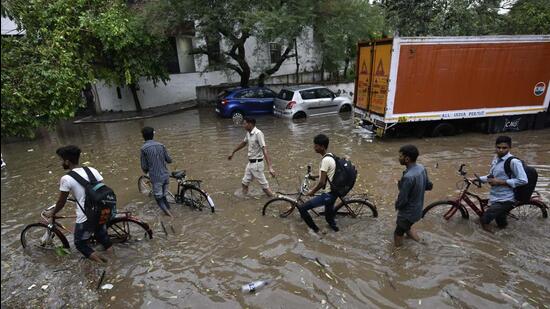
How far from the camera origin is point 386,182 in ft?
26.4

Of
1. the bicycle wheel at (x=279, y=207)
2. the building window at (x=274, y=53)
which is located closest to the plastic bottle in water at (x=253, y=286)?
the bicycle wheel at (x=279, y=207)

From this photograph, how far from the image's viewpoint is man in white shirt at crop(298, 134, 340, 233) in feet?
16.8

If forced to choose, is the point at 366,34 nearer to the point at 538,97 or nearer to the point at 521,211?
the point at 538,97

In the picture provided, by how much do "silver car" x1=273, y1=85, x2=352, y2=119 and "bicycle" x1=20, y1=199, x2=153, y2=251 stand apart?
995 centimetres

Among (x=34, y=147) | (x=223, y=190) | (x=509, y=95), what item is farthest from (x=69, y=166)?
(x=509, y=95)

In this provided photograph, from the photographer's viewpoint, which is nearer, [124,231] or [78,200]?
[78,200]

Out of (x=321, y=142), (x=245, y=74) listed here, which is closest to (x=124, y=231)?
(x=321, y=142)

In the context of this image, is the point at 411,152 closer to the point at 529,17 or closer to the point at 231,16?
the point at 231,16

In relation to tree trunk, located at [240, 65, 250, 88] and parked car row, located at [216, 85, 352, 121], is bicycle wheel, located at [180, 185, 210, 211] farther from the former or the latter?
tree trunk, located at [240, 65, 250, 88]

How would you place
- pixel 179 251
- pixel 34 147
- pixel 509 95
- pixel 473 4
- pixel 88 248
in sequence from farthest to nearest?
pixel 473 4 → pixel 34 147 → pixel 509 95 → pixel 179 251 → pixel 88 248

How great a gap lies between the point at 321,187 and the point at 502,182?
2.52m

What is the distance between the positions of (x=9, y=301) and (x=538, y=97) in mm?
14570

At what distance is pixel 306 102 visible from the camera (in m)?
15.0

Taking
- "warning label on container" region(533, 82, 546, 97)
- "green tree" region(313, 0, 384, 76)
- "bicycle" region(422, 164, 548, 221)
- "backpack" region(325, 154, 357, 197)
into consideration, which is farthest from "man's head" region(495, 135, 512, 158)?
"green tree" region(313, 0, 384, 76)
